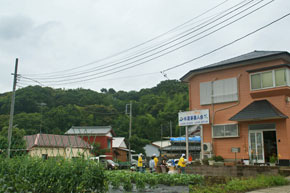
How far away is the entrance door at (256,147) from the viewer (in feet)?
65.9

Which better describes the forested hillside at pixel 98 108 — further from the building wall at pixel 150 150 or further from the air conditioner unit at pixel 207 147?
the air conditioner unit at pixel 207 147

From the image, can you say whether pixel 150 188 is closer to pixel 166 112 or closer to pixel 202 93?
pixel 202 93

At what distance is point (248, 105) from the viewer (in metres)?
21.0

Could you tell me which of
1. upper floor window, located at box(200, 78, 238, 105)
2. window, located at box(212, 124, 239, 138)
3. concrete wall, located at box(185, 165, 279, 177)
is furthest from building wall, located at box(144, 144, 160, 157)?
concrete wall, located at box(185, 165, 279, 177)

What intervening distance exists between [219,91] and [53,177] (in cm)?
1737

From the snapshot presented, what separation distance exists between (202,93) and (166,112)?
127 feet

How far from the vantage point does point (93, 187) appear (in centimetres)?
791

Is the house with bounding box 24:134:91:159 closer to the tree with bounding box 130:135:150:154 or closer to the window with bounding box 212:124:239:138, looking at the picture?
the window with bounding box 212:124:239:138

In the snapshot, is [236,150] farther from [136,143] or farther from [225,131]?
[136,143]

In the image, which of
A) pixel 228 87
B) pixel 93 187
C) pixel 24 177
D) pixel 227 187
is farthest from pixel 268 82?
pixel 24 177

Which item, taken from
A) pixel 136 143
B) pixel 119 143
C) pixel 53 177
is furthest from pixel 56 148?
pixel 119 143

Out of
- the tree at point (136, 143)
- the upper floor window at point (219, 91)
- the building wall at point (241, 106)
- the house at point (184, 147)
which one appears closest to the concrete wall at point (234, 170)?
the building wall at point (241, 106)

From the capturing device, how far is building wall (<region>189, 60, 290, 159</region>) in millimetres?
19152

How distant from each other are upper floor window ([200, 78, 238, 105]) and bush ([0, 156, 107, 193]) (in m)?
16.1
